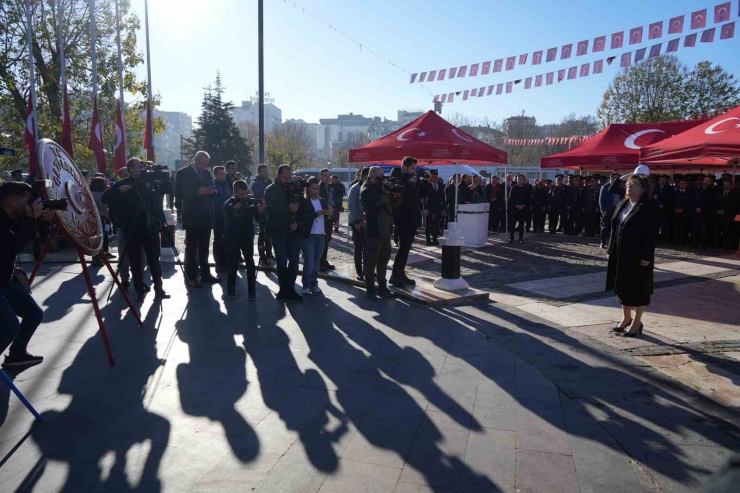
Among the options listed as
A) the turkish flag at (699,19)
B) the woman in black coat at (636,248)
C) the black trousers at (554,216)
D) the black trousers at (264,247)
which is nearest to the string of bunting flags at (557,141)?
the black trousers at (554,216)

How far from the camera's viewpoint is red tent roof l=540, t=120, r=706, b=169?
50.6 feet

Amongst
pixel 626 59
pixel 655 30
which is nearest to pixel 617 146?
pixel 626 59

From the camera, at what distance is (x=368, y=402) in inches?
159

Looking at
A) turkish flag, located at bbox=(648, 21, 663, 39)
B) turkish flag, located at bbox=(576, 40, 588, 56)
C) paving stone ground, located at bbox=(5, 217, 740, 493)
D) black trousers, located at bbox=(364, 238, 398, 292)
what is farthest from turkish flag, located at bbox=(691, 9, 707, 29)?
Result: black trousers, located at bbox=(364, 238, 398, 292)

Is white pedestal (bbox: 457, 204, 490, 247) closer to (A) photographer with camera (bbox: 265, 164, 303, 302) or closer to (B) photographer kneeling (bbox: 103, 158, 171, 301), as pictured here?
(A) photographer with camera (bbox: 265, 164, 303, 302)

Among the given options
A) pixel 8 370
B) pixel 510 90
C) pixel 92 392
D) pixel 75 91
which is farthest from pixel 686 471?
pixel 75 91

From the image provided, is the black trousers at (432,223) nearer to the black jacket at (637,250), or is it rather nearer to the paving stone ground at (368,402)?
the paving stone ground at (368,402)

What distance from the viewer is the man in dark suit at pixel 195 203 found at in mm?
7828

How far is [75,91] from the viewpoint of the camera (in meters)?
19.6

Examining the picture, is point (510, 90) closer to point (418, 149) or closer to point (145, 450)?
point (418, 149)

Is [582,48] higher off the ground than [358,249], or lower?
higher

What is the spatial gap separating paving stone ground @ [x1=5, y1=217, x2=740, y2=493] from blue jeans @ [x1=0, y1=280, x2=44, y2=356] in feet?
1.00

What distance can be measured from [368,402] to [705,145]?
8.21 metres

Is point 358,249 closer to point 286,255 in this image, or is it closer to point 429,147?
point 286,255
